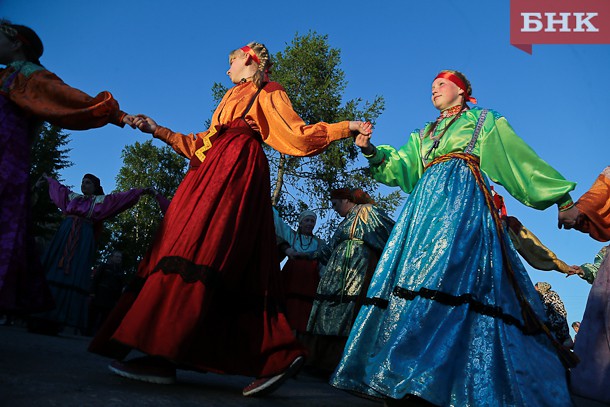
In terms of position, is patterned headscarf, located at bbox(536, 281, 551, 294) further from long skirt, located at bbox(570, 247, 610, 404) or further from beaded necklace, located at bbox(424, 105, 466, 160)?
beaded necklace, located at bbox(424, 105, 466, 160)

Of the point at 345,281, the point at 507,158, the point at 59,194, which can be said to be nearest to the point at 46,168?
the point at 59,194

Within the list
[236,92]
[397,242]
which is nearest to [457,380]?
[397,242]

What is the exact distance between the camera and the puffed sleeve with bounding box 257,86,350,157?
3.33m

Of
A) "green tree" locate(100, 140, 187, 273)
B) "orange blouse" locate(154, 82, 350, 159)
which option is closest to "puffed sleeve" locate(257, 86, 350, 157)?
"orange blouse" locate(154, 82, 350, 159)

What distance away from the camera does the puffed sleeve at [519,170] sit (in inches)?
123

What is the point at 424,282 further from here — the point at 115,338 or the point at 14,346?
the point at 14,346

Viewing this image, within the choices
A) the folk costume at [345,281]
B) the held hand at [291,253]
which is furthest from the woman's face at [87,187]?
the folk costume at [345,281]

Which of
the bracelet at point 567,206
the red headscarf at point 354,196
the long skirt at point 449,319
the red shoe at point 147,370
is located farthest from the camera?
the red headscarf at point 354,196

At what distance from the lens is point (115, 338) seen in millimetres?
2602

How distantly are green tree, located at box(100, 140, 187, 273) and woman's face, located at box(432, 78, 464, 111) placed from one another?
91.5 ft

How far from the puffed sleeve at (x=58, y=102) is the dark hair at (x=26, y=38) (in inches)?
11.4

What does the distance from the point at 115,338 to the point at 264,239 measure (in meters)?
1.03

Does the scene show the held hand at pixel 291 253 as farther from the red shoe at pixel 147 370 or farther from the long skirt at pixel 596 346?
the red shoe at pixel 147 370

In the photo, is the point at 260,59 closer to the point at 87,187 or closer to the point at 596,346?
the point at 596,346
